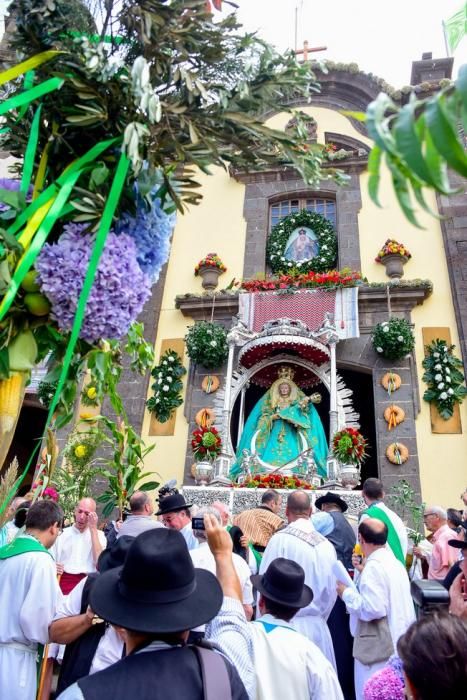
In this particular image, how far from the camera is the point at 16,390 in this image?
1549mm

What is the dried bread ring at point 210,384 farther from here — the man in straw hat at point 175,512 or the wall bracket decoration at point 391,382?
the man in straw hat at point 175,512

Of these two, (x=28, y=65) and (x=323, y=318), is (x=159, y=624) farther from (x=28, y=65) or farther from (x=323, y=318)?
(x=323, y=318)

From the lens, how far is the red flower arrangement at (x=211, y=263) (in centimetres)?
1306

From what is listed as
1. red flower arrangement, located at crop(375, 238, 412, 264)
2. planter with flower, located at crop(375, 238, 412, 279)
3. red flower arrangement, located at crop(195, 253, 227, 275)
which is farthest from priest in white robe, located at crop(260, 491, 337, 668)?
red flower arrangement, located at crop(195, 253, 227, 275)

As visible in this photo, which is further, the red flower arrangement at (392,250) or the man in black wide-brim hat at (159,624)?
the red flower arrangement at (392,250)

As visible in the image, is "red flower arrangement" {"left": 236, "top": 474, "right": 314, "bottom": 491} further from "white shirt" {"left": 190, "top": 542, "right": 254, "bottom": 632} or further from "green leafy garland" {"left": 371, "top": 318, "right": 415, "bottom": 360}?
"white shirt" {"left": 190, "top": 542, "right": 254, "bottom": 632}

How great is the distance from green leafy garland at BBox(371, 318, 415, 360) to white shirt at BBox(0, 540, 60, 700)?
911 centimetres

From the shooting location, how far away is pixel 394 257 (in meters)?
12.2

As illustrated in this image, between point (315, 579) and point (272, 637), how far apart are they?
5.45 ft

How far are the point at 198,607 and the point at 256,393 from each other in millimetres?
11428

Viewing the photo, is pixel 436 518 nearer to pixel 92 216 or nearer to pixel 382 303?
pixel 92 216

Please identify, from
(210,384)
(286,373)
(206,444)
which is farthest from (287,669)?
(210,384)

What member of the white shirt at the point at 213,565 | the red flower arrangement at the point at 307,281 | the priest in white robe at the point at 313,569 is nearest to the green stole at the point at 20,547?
the white shirt at the point at 213,565

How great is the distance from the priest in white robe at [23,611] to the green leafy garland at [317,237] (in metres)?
10.4
